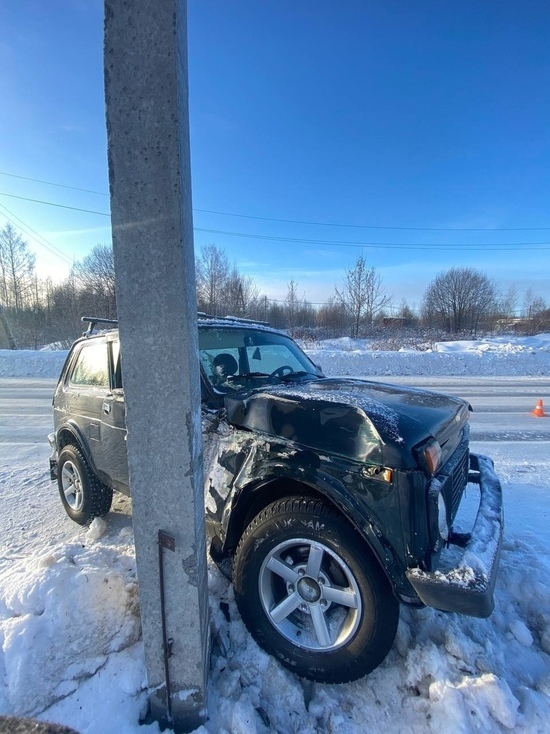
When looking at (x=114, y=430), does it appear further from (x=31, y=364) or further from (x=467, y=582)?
(x=31, y=364)

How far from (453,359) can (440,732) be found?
56.2ft

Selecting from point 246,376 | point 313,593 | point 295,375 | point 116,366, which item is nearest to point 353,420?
point 313,593

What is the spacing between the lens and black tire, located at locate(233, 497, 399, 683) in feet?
6.27

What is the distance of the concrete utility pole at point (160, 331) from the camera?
1.42 metres

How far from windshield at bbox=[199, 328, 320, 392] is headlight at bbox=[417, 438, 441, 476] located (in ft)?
5.31

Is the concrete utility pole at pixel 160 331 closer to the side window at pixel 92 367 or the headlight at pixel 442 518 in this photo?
the headlight at pixel 442 518

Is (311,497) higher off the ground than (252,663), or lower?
higher

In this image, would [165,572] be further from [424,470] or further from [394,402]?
[394,402]

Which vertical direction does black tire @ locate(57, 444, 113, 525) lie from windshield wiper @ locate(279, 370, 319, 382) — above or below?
below

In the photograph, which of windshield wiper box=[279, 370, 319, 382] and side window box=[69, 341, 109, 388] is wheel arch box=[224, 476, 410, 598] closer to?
windshield wiper box=[279, 370, 319, 382]

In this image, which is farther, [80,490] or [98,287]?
[98,287]

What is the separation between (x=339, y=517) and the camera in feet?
6.58

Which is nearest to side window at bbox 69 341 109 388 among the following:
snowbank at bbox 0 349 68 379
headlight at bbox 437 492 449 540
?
headlight at bbox 437 492 449 540

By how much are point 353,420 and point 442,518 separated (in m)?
0.70
